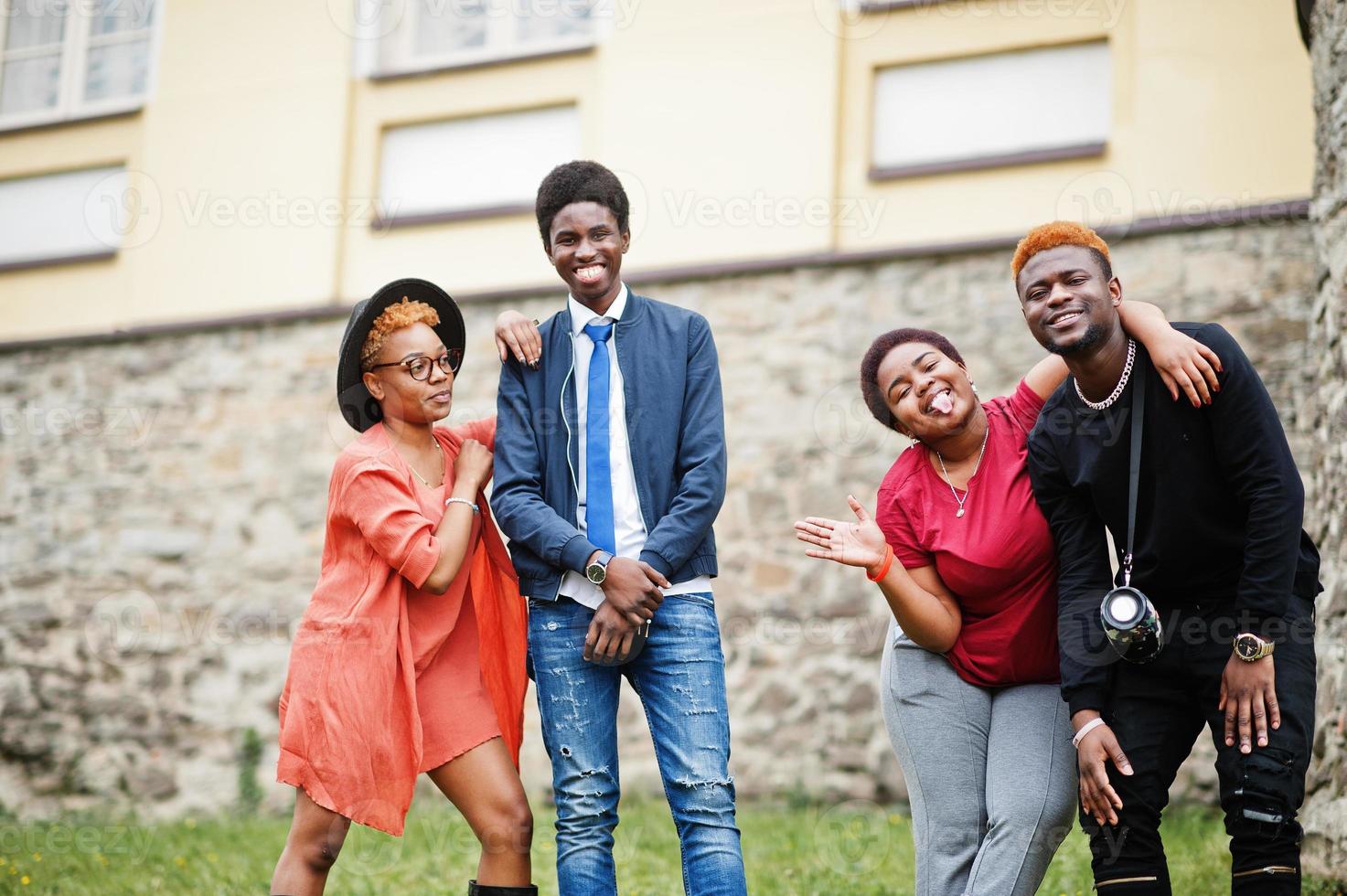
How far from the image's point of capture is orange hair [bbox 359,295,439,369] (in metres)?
4.02

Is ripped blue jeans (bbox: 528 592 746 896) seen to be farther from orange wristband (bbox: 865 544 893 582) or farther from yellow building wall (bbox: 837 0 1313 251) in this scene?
yellow building wall (bbox: 837 0 1313 251)

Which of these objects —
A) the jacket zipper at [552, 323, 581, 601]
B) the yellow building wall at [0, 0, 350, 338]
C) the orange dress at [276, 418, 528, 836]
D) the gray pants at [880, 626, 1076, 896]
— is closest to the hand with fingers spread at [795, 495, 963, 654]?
the gray pants at [880, 626, 1076, 896]

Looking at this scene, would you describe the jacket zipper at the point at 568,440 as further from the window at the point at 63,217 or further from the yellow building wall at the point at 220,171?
the window at the point at 63,217

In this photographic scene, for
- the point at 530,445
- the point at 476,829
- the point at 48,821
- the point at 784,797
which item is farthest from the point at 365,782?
the point at 48,821

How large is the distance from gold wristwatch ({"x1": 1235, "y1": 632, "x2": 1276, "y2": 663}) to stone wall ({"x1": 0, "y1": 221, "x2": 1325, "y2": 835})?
4.31 metres

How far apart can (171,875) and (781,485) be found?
407 cm

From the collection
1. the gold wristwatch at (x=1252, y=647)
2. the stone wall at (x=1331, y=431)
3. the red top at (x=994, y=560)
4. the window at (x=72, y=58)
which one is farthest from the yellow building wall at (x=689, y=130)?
Result: the gold wristwatch at (x=1252, y=647)

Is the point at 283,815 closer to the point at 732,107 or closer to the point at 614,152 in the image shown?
the point at 614,152

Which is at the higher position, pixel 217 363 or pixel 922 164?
pixel 922 164

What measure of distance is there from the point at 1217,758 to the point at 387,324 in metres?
2.60

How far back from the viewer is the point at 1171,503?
331cm

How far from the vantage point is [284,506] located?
9.24 m

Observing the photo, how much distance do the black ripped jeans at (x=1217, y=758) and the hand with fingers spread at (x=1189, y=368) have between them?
547mm

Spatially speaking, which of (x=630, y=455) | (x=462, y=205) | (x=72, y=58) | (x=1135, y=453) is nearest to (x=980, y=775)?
(x=1135, y=453)
